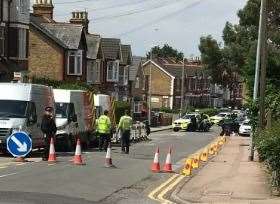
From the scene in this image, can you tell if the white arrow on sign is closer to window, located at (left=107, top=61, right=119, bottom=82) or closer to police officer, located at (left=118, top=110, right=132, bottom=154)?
police officer, located at (left=118, top=110, right=132, bottom=154)

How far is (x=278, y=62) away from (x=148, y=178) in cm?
1624

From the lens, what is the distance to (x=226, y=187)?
1636 centimetres

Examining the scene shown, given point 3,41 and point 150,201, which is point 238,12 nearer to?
point 3,41

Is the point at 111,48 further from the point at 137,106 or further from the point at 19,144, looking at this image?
the point at 19,144

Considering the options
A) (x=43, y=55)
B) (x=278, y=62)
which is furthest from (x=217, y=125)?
(x=278, y=62)

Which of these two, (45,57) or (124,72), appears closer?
(45,57)

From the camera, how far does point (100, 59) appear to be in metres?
70.6

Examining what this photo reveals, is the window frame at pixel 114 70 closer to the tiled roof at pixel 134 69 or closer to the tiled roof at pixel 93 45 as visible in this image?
the tiled roof at pixel 93 45

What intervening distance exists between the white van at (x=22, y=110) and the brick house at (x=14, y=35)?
65.6 ft

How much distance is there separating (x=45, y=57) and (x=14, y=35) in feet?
40.0

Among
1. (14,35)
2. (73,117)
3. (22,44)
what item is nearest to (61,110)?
(73,117)

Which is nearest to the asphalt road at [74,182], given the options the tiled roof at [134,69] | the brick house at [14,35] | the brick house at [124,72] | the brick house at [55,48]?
the brick house at [14,35]

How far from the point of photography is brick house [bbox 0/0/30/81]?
150 ft

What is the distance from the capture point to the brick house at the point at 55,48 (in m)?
59.5
